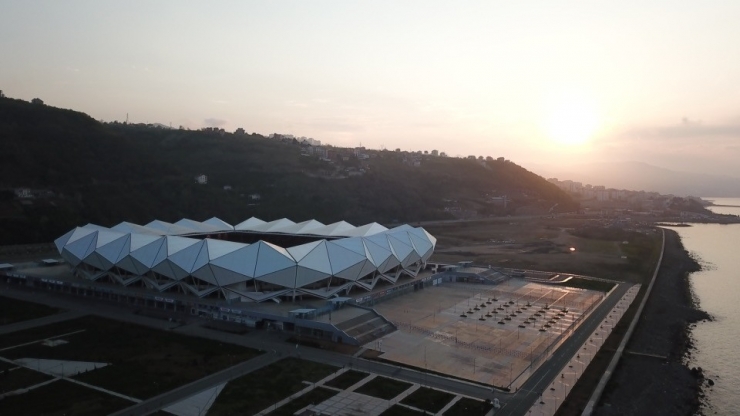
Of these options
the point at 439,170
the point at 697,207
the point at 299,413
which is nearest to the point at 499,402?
the point at 299,413

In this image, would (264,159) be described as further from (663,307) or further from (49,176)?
(663,307)

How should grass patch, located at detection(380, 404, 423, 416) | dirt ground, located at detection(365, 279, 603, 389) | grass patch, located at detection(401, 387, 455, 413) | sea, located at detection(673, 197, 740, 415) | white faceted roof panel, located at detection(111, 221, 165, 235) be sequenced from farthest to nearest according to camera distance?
1. white faceted roof panel, located at detection(111, 221, 165, 235)
2. dirt ground, located at detection(365, 279, 603, 389)
3. sea, located at detection(673, 197, 740, 415)
4. grass patch, located at detection(401, 387, 455, 413)
5. grass patch, located at detection(380, 404, 423, 416)

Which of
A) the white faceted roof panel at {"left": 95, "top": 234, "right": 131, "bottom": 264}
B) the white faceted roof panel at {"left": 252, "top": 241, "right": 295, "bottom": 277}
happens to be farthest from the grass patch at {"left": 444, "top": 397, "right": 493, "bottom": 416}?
the white faceted roof panel at {"left": 95, "top": 234, "right": 131, "bottom": 264}

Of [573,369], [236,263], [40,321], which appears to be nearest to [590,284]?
[573,369]

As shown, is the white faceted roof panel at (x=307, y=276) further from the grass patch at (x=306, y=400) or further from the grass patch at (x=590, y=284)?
the grass patch at (x=590, y=284)

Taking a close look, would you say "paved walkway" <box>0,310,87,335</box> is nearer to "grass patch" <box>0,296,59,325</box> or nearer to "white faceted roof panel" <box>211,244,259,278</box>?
"grass patch" <box>0,296,59,325</box>

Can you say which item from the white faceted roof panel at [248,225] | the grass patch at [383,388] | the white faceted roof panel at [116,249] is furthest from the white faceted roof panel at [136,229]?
the grass patch at [383,388]
